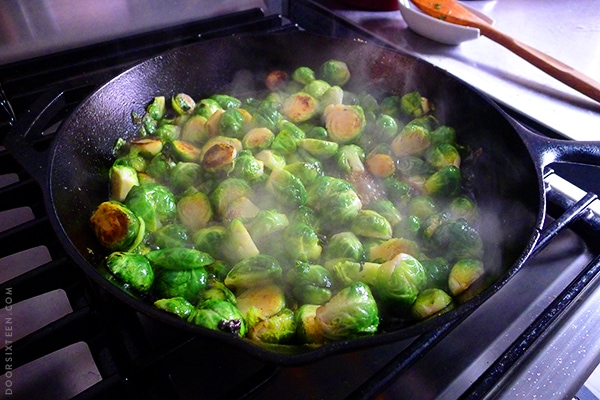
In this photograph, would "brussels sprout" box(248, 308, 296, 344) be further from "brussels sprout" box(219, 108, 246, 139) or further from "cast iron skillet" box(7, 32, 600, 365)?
"brussels sprout" box(219, 108, 246, 139)

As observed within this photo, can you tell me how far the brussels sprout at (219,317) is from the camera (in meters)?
1.04

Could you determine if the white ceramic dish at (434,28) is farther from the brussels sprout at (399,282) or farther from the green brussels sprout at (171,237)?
the green brussels sprout at (171,237)

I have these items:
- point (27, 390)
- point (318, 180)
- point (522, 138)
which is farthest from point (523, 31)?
point (27, 390)

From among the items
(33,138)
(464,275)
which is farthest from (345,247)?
(33,138)

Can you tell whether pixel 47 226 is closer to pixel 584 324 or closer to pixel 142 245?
pixel 142 245

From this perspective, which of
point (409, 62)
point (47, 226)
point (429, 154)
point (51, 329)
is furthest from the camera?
point (409, 62)

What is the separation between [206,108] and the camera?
186cm

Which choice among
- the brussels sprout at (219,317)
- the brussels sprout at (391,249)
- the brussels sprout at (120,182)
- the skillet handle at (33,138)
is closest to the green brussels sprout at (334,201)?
the brussels sprout at (391,249)

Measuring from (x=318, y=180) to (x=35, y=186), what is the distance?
867 mm

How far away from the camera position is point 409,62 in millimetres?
1870

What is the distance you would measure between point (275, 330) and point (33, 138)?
0.85m

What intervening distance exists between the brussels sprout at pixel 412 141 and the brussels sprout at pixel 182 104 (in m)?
0.83

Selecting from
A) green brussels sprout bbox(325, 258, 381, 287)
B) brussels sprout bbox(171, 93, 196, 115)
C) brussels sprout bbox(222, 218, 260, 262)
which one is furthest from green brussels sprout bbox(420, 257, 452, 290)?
brussels sprout bbox(171, 93, 196, 115)

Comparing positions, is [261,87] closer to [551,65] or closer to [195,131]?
[195,131]
